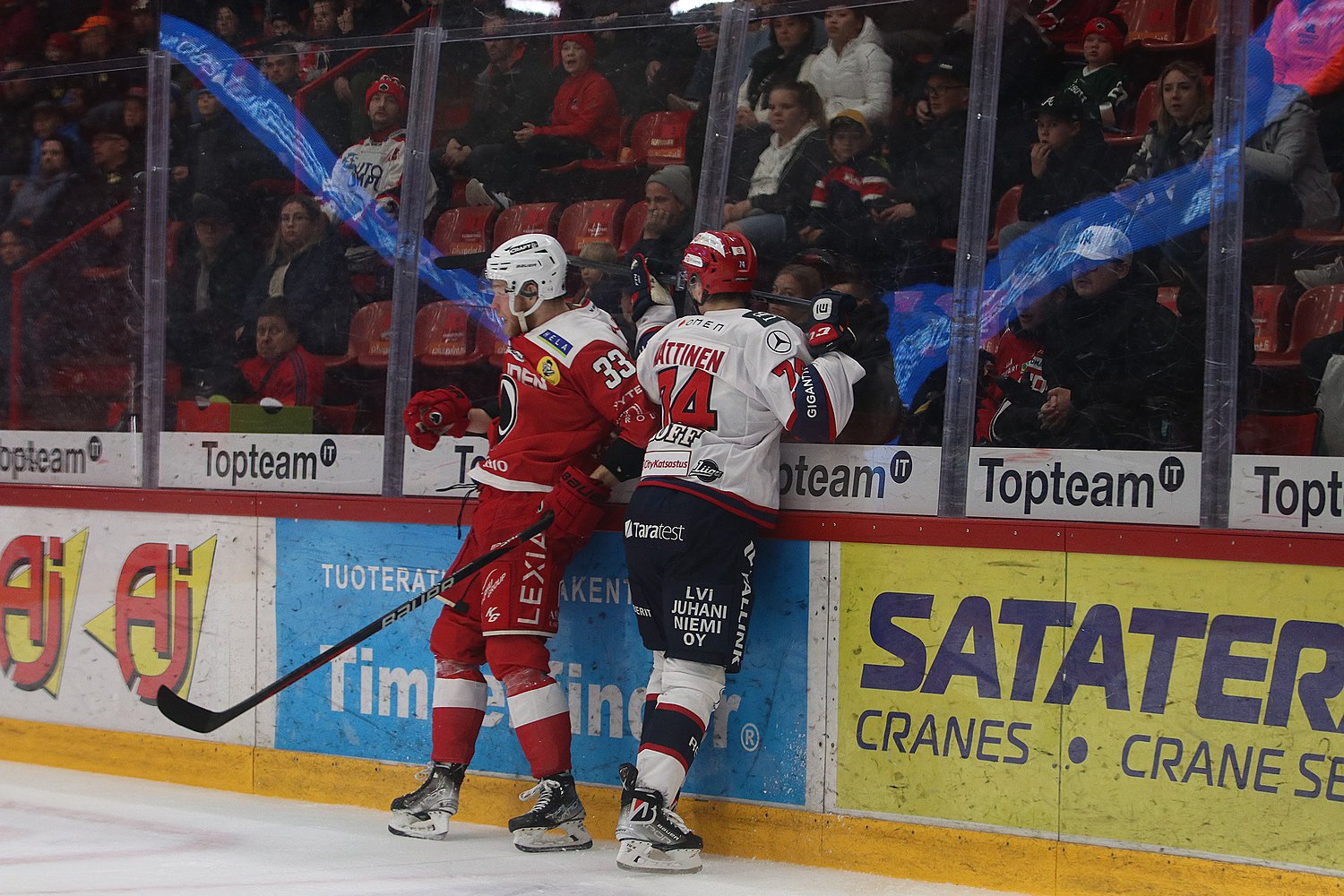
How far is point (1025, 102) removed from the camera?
3912 millimetres

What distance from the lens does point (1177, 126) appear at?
373cm

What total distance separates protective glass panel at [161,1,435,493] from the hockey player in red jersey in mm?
736

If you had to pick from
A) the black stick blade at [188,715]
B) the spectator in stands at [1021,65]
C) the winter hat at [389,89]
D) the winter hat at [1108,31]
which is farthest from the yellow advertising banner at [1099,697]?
the winter hat at [389,89]

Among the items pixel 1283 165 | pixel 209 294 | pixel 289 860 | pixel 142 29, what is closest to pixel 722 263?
pixel 1283 165

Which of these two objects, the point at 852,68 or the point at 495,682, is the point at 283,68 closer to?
the point at 852,68

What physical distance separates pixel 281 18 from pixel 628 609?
2487 mm

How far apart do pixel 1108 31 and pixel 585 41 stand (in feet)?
5.32

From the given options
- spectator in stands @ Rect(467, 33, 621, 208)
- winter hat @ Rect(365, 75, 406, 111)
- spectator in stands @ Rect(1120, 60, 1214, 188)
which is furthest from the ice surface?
winter hat @ Rect(365, 75, 406, 111)

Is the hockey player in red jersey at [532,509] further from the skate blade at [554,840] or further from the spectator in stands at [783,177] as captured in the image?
the spectator in stands at [783,177]

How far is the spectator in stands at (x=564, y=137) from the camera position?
4574 mm

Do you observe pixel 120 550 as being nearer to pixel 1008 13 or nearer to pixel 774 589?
pixel 774 589

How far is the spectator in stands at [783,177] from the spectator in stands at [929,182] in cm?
25

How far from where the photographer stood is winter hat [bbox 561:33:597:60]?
459 centimetres

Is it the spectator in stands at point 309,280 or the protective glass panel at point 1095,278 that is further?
the spectator in stands at point 309,280
